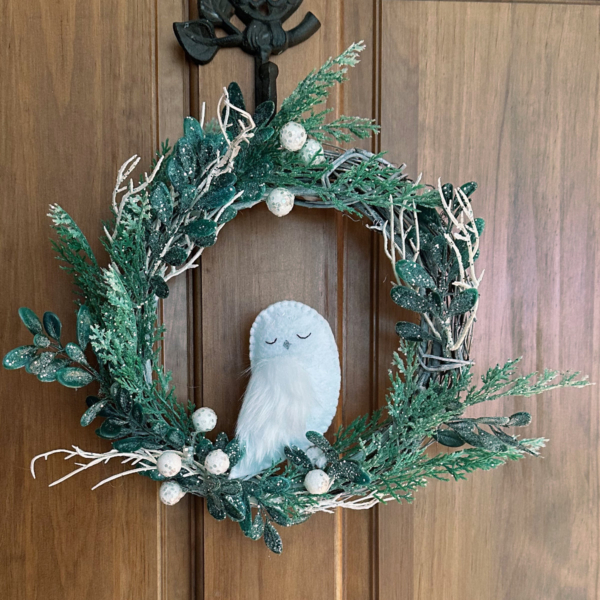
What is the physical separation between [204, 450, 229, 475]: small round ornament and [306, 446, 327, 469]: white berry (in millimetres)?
113

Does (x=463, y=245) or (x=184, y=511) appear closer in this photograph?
(x=463, y=245)

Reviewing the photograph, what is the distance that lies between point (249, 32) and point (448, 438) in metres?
0.60

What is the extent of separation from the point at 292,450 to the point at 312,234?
1.01ft

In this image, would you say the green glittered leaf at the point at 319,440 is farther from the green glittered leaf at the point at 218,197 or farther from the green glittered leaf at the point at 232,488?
the green glittered leaf at the point at 218,197

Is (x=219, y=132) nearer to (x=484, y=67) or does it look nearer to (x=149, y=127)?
(x=149, y=127)

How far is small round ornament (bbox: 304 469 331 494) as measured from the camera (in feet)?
2.19

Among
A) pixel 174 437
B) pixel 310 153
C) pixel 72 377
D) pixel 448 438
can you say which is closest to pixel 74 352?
pixel 72 377

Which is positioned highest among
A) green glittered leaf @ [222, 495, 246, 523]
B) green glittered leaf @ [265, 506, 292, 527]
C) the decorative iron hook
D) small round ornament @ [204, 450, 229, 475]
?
the decorative iron hook

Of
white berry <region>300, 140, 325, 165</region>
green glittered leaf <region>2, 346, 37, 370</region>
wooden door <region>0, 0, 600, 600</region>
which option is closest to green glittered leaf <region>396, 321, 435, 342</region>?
wooden door <region>0, 0, 600, 600</region>

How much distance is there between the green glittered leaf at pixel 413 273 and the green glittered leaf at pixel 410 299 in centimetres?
2

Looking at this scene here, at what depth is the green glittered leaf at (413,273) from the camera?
2.23 feet

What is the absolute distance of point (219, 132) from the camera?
694 millimetres

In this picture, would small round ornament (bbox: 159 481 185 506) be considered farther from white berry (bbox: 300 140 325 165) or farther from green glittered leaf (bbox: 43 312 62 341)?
white berry (bbox: 300 140 325 165)

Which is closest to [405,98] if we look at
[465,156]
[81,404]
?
[465,156]
